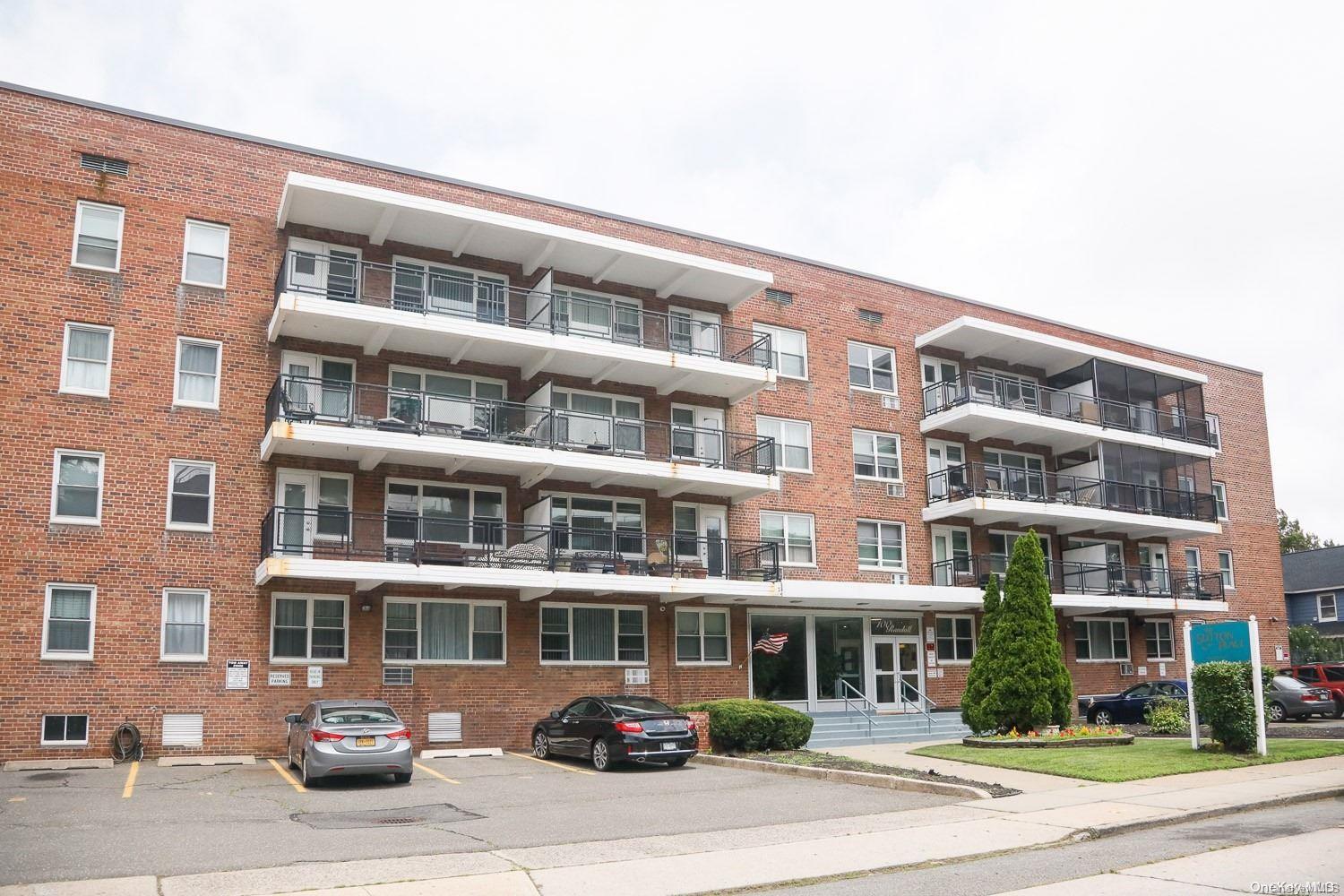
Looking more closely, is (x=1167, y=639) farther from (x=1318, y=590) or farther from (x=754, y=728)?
(x=754, y=728)

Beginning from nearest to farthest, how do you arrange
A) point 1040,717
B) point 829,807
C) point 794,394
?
point 829,807, point 1040,717, point 794,394

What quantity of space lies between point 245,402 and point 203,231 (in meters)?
3.90

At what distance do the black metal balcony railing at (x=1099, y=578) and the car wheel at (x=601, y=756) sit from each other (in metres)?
14.8

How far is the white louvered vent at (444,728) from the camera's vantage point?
2417cm

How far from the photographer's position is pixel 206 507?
23078 millimetres

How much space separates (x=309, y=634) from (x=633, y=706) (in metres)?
7.25

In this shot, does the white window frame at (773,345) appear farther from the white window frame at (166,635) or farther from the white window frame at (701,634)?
the white window frame at (166,635)

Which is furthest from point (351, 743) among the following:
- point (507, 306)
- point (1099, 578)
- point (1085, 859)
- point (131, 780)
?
point (1099, 578)

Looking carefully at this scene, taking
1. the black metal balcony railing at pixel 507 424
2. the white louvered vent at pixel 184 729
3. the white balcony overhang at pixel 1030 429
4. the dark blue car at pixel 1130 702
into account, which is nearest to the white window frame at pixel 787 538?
the black metal balcony railing at pixel 507 424

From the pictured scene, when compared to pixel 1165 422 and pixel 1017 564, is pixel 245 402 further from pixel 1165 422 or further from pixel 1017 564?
pixel 1165 422

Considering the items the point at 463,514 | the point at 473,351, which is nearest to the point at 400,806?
the point at 463,514

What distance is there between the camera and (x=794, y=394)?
31.5 m

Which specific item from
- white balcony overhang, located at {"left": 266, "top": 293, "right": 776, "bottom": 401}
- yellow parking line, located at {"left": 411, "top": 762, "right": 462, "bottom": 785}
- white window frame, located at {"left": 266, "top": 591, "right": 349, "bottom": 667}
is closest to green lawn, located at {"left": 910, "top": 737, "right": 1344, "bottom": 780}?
yellow parking line, located at {"left": 411, "top": 762, "right": 462, "bottom": 785}

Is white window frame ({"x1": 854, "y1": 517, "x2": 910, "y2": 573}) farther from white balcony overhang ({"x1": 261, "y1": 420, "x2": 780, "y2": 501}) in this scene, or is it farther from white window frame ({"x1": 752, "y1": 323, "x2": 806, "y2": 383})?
white window frame ({"x1": 752, "y1": 323, "x2": 806, "y2": 383})
